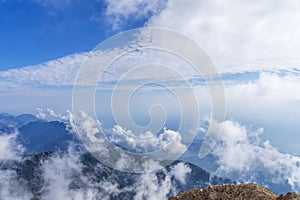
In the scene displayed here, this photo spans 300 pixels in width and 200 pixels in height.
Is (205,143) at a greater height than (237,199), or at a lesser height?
greater

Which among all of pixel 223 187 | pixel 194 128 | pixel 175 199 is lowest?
pixel 175 199

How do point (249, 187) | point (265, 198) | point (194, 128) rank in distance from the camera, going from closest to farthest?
point (194, 128), point (265, 198), point (249, 187)

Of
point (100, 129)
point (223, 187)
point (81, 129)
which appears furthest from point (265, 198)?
point (81, 129)

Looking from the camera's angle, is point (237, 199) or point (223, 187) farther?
point (223, 187)

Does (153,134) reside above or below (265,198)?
above

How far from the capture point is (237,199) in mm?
19625

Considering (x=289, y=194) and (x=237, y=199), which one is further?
(x=237, y=199)

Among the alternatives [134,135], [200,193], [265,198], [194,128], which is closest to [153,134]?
[134,135]

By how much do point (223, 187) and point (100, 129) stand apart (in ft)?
33.9

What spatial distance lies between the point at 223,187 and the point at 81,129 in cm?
1114

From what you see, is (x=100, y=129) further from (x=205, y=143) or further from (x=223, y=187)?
(x=223, y=187)

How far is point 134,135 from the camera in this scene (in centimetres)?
1798

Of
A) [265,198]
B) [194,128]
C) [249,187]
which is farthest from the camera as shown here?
[249,187]

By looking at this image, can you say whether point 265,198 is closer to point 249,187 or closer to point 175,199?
point 249,187
